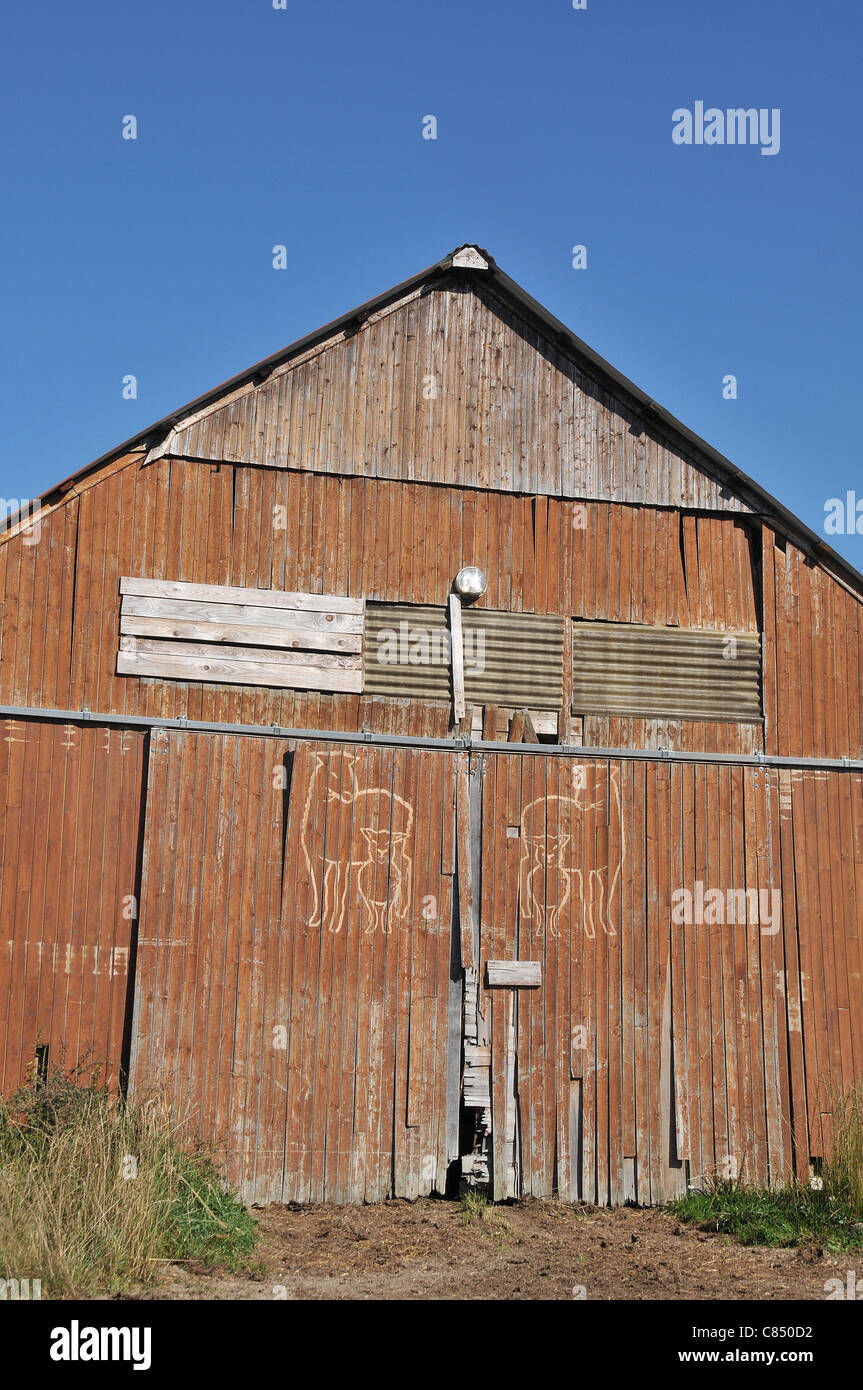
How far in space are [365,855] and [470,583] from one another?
2.63 meters

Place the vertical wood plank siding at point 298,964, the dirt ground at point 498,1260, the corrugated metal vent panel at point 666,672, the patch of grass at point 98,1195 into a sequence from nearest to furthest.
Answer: the patch of grass at point 98,1195 → the dirt ground at point 498,1260 → the vertical wood plank siding at point 298,964 → the corrugated metal vent panel at point 666,672

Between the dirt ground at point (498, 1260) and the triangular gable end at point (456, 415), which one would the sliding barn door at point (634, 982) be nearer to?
the dirt ground at point (498, 1260)

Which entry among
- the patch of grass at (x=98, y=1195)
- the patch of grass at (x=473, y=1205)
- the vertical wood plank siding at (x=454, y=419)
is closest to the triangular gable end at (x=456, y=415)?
the vertical wood plank siding at (x=454, y=419)

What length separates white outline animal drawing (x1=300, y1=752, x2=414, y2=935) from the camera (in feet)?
35.1

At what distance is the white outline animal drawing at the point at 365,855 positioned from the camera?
1070cm

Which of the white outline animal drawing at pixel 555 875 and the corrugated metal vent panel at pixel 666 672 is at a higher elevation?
the corrugated metal vent panel at pixel 666 672

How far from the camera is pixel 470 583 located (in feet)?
37.0

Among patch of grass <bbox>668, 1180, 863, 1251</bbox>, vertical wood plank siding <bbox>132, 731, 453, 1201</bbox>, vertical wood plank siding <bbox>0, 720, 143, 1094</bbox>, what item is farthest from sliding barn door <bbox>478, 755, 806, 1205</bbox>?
vertical wood plank siding <bbox>0, 720, 143, 1094</bbox>

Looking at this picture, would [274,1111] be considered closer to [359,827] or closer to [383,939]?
[383,939]

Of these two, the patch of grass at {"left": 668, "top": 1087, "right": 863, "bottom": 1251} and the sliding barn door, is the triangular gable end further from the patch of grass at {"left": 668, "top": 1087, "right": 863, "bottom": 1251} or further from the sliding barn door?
the patch of grass at {"left": 668, "top": 1087, "right": 863, "bottom": 1251}

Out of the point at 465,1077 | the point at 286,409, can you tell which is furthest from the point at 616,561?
the point at 465,1077

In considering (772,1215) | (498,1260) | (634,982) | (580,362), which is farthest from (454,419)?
(772,1215)

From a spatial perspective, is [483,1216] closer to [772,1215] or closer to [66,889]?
[772,1215]

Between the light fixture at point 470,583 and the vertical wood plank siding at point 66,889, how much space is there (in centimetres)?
319
